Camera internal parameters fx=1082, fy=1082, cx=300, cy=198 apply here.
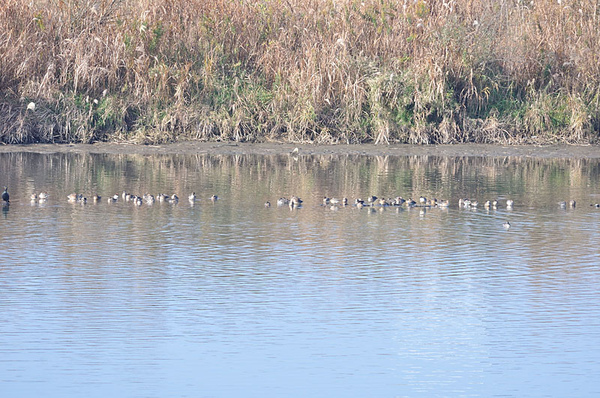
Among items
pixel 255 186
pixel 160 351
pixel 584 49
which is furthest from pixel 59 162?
pixel 160 351

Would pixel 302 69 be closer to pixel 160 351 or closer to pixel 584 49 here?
pixel 584 49

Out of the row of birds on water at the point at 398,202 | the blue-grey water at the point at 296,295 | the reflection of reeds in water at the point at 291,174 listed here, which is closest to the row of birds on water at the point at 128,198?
the blue-grey water at the point at 296,295

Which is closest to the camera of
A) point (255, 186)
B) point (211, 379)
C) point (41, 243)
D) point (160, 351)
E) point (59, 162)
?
point (211, 379)

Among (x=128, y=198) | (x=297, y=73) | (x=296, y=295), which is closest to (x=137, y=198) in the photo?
(x=128, y=198)

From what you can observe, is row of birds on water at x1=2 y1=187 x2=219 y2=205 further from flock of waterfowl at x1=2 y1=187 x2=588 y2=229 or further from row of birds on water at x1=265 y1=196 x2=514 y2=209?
row of birds on water at x1=265 y1=196 x2=514 y2=209

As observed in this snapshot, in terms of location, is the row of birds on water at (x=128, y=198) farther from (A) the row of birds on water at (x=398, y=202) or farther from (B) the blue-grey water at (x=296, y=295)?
(A) the row of birds on water at (x=398, y=202)

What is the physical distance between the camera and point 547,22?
2062cm

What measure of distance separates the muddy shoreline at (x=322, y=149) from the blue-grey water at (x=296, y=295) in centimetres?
366

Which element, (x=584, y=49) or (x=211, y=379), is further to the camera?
(x=584, y=49)

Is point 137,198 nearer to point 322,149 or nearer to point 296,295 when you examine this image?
point 296,295

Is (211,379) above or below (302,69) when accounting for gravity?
below

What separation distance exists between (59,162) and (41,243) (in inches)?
279

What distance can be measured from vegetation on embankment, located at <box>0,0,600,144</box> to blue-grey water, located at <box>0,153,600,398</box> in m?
4.53

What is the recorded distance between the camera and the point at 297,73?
1945 centimetres
